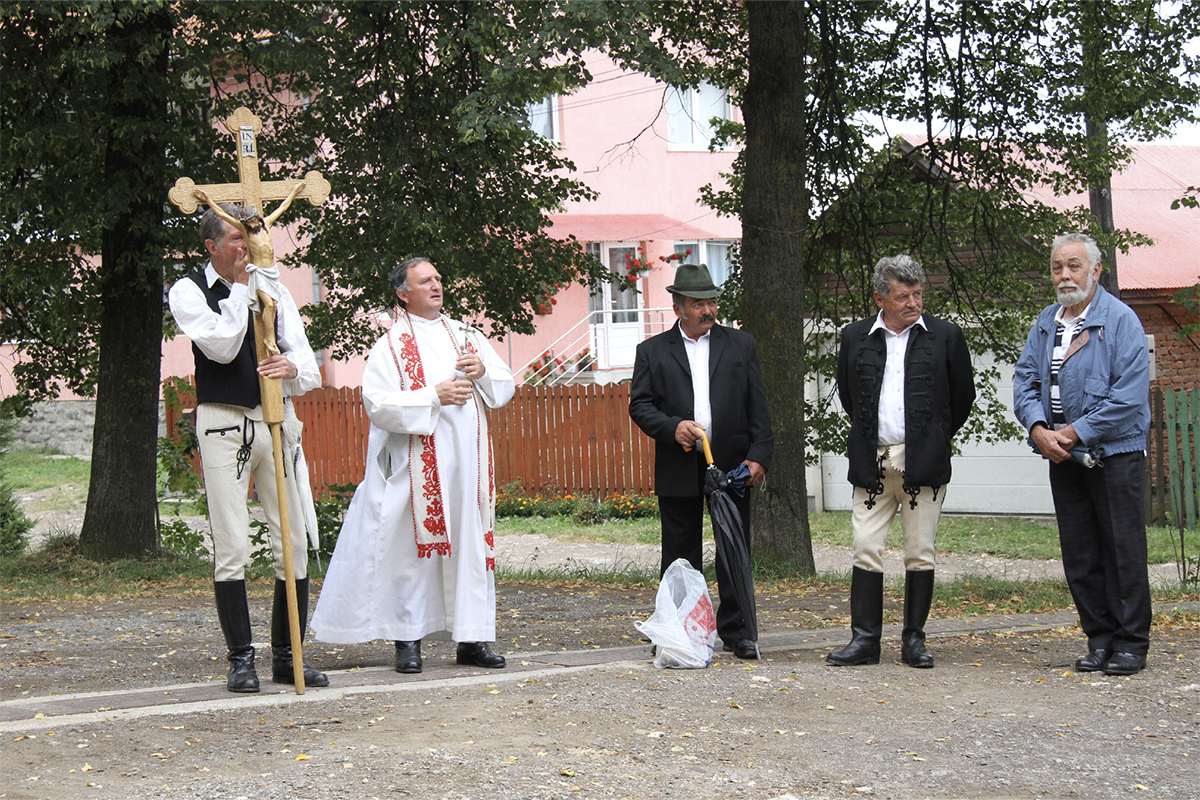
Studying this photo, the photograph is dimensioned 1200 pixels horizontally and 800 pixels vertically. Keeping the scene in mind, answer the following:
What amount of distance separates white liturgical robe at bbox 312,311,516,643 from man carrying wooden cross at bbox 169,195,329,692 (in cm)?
45

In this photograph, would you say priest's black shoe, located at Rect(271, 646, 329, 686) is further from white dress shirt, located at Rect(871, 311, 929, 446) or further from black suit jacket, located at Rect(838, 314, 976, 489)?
white dress shirt, located at Rect(871, 311, 929, 446)

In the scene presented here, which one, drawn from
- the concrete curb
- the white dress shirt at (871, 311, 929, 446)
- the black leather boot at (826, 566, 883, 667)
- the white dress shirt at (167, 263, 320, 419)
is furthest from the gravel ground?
the white dress shirt at (167, 263, 320, 419)

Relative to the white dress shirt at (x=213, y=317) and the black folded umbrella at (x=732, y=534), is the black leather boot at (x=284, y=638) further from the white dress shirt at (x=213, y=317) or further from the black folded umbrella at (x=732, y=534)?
the black folded umbrella at (x=732, y=534)

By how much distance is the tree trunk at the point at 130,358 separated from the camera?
10.9 metres

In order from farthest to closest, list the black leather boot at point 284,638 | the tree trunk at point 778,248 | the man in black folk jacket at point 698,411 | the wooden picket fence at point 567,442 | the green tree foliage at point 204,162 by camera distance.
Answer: the wooden picket fence at point 567,442, the green tree foliage at point 204,162, the tree trunk at point 778,248, the man in black folk jacket at point 698,411, the black leather boot at point 284,638

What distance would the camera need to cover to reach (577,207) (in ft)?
92.1

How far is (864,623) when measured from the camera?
6277 mm

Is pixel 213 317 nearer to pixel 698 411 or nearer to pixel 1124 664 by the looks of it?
pixel 698 411

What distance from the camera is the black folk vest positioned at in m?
5.69

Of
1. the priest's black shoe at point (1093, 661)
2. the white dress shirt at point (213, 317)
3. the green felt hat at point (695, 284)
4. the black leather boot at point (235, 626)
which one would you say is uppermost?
the green felt hat at point (695, 284)

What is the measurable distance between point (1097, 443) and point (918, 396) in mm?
851

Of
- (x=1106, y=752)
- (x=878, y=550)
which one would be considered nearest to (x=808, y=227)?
(x=878, y=550)

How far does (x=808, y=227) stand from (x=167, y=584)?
5993 millimetres

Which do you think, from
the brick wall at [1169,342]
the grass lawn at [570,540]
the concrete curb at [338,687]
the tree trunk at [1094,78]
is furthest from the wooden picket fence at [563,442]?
the concrete curb at [338,687]
